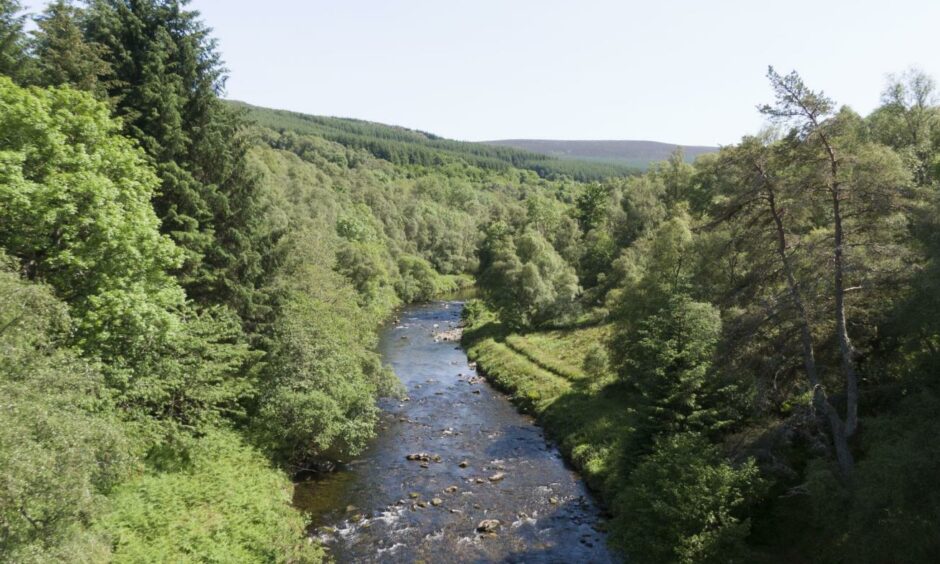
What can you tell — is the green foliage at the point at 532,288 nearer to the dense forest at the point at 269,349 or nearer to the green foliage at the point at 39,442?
the dense forest at the point at 269,349

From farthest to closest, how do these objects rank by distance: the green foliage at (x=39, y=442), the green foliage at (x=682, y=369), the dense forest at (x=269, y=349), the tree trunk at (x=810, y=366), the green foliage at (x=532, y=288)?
the green foliage at (x=532, y=288), the green foliage at (x=682, y=369), the tree trunk at (x=810, y=366), the dense forest at (x=269, y=349), the green foliage at (x=39, y=442)

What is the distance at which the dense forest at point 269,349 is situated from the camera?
1352 cm

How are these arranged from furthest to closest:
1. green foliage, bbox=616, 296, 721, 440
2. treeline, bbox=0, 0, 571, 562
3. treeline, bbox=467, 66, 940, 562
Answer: green foliage, bbox=616, 296, 721, 440 < treeline, bbox=467, 66, 940, 562 < treeline, bbox=0, 0, 571, 562

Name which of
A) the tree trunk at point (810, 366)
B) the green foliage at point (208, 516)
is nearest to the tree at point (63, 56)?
the green foliage at point (208, 516)

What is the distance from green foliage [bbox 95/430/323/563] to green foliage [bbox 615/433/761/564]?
12492 mm

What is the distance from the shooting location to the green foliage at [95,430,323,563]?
58.3ft

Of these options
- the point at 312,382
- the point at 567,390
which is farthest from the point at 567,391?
the point at 312,382

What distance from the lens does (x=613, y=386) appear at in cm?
3778

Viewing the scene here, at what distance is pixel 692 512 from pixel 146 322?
21187mm

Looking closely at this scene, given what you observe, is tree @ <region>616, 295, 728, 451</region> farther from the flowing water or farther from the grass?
the flowing water

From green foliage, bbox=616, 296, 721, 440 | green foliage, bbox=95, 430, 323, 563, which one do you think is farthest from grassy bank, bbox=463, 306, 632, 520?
green foliage, bbox=95, 430, 323, 563

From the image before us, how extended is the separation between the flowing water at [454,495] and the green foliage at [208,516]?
2.35m

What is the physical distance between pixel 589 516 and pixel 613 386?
14.1 m

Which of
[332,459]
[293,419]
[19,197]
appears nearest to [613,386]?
[332,459]
